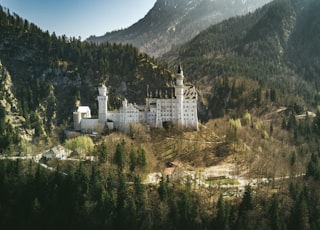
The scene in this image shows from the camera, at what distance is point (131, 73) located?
399 ft

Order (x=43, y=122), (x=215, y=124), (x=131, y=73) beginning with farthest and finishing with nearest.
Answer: (x=131, y=73), (x=43, y=122), (x=215, y=124)

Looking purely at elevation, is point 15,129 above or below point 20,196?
above

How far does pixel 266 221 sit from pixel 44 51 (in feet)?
302

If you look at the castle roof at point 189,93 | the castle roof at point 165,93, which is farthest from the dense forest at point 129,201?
the castle roof at point 189,93

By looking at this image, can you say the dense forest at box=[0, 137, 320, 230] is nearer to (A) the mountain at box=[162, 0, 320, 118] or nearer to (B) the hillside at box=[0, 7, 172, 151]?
(B) the hillside at box=[0, 7, 172, 151]

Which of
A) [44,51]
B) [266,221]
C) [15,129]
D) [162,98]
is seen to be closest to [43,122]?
[15,129]

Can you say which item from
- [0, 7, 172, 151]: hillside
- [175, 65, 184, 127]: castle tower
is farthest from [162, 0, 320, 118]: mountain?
[175, 65, 184, 127]: castle tower

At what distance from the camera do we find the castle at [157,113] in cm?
8606

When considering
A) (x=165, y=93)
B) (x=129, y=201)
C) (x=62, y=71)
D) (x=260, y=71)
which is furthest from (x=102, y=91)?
(x=260, y=71)

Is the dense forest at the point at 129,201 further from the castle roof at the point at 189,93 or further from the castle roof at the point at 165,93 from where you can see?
the castle roof at the point at 189,93

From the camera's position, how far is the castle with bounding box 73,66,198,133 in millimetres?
86062

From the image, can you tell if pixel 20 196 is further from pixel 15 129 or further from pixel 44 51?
pixel 44 51

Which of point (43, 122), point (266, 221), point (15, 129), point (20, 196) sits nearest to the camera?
point (266, 221)

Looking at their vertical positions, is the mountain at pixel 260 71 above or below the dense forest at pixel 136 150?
above
